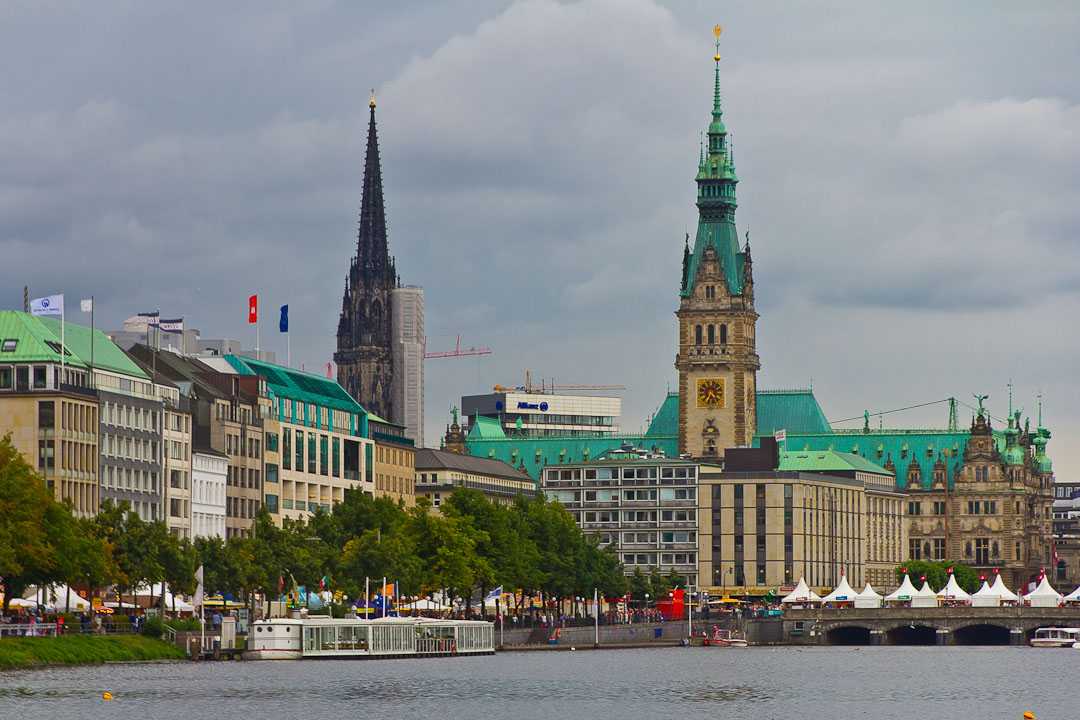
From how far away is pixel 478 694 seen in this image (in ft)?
547

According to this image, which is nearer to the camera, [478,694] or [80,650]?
[478,694]

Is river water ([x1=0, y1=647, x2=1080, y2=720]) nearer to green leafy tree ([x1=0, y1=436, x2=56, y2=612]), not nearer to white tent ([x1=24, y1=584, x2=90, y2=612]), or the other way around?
green leafy tree ([x1=0, y1=436, x2=56, y2=612])

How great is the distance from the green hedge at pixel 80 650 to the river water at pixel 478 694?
1.10 m

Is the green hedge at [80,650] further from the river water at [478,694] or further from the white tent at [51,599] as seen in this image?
the white tent at [51,599]

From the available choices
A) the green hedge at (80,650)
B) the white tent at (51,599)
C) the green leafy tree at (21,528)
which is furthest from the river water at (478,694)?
the white tent at (51,599)

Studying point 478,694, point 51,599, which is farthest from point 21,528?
point 478,694

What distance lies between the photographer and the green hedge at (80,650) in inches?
6481

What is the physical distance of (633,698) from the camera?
168m

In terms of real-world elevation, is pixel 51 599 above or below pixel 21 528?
below

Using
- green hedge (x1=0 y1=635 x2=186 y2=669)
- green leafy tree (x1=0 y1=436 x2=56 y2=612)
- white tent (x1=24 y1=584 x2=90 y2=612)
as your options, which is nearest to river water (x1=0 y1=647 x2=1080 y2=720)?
green hedge (x1=0 y1=635 x2=186 y2=669)

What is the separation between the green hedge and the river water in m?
1.10

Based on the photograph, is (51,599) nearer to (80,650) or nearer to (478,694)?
(80,650)

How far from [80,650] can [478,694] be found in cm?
2434

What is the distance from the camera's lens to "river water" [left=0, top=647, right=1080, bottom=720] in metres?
148
